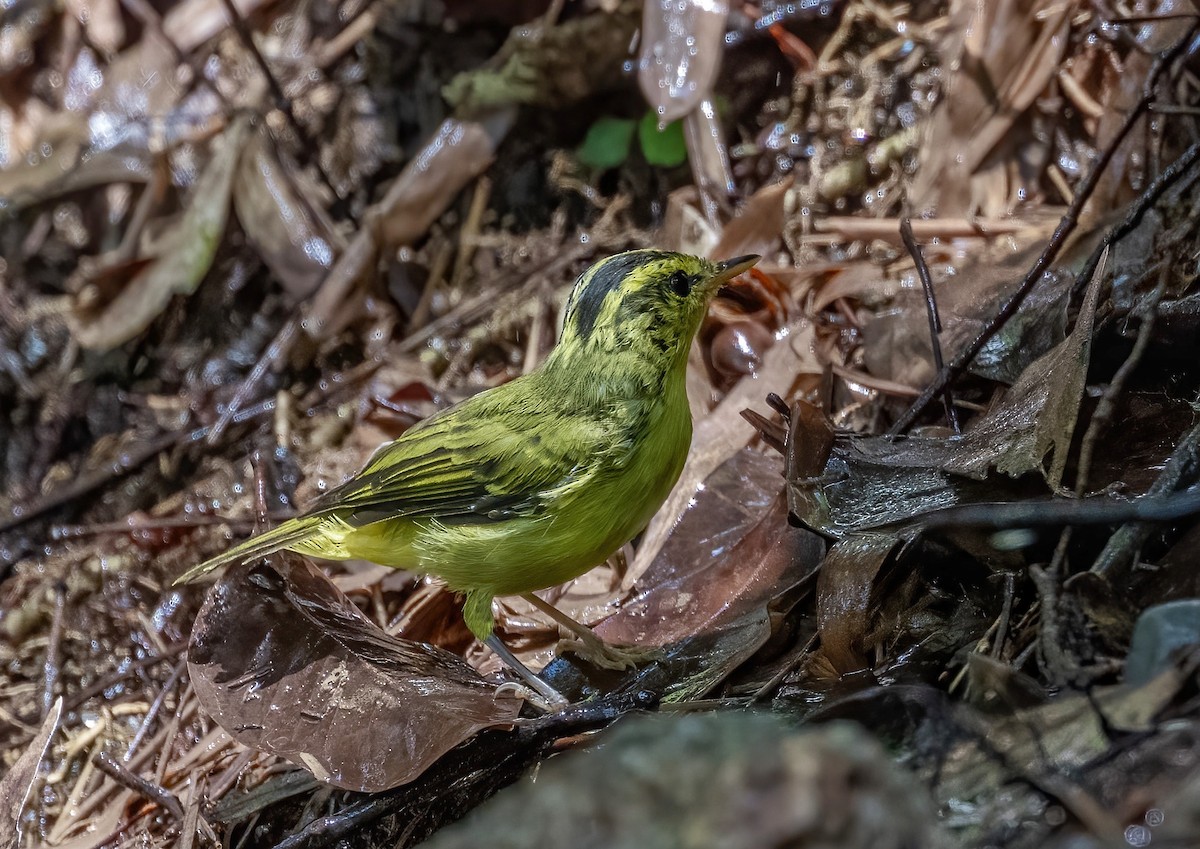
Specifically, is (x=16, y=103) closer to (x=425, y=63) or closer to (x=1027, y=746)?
(x=425, y=63)

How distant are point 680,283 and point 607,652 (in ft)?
4.64

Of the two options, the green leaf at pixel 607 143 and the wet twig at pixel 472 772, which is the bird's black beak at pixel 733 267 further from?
the green leaf at pixel 607 143

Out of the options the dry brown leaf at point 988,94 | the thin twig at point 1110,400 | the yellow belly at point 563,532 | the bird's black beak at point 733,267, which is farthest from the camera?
the dry brown leaf at point 988,94

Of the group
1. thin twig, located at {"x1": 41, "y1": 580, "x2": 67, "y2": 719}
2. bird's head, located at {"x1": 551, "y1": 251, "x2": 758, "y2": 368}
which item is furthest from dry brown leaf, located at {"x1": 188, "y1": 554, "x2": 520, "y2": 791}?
thin twig, located at {"x1": 41, "y1": 580, "x2": 67, "y2": 719}

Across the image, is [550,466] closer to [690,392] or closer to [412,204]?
[690,392]

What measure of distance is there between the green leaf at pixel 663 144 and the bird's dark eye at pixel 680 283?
205 centimetres

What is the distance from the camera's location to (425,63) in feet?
21.9

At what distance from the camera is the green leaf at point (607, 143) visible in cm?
→ 608

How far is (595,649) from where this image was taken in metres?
3.57

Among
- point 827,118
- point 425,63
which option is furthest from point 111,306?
point 827,118

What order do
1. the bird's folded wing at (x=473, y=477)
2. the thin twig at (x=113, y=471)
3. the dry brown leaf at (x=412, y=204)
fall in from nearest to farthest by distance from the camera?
1. the bird's folded wing at (x=473, y=477)
2. the thin twig at (x=113, y=471)
3. the dry brown leaf at (x=412, y=204)

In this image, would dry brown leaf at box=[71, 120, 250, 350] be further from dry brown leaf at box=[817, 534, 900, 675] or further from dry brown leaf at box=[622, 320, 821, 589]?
dry brown leaf at box=[817, 534, 900, 675]

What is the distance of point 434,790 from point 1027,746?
1.71 meters

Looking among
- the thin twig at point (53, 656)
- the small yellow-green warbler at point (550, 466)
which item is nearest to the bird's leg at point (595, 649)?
the small yellow-green warbler at point (550, 466)
